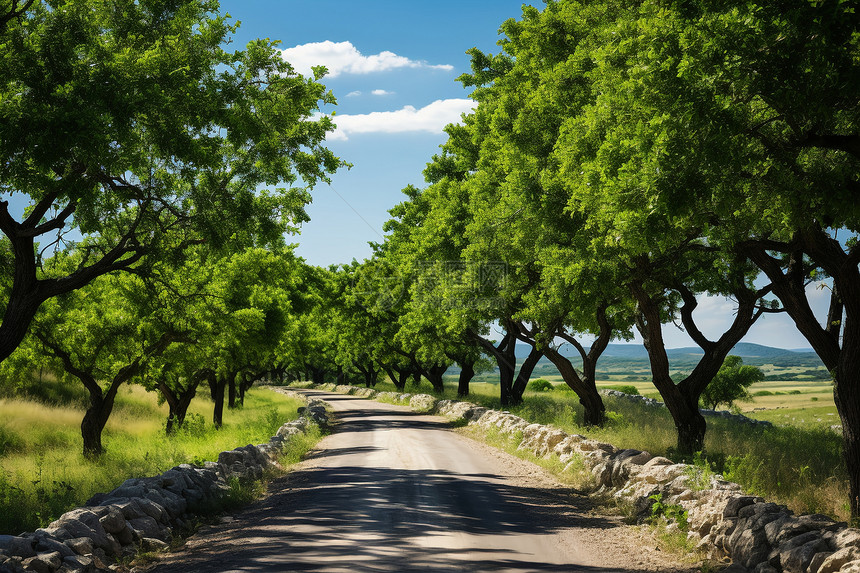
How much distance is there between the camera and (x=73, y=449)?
23.9 metres

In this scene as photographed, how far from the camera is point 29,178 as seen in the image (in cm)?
1074

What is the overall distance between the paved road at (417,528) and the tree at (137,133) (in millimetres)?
Answer: 6252

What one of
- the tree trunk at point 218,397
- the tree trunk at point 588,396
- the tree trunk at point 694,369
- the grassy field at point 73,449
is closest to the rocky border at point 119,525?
the grassy field at point 73,449

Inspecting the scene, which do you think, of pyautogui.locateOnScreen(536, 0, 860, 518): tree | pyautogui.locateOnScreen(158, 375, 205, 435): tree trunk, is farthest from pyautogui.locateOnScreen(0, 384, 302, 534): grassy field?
pyautogui.locateOnScreen(536, 0, 860, 518): tree

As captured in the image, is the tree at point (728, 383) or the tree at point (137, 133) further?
the tree at point (728, 383)

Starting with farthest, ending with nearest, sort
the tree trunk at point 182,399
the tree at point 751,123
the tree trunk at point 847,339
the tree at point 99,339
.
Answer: the tree trunk at point 182,399 < the tree at point 99,339 < the tree trunk at point 847,339 < the tree at point 751,123

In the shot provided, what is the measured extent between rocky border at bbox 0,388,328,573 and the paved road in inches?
23.9

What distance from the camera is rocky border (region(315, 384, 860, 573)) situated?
22.4 feet

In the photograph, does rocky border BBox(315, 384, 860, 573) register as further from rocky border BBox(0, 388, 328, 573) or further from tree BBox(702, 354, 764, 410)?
tree BBox(702, 354, 764, 410)

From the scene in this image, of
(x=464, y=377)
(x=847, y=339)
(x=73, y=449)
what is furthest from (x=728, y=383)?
(x=73, y=449)

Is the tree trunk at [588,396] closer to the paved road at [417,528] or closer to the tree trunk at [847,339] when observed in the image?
the paved road at [417,528]

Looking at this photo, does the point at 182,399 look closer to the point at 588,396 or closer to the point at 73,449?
the point at 73,449

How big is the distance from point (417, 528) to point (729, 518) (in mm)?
4469

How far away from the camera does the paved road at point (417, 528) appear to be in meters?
8.01
